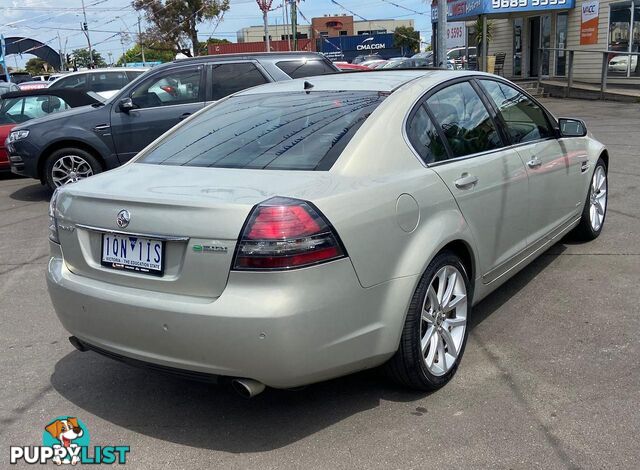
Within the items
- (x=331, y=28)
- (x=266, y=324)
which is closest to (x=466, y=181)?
(x=266, y=324)

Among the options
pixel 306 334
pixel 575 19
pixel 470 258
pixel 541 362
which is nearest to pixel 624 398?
pixel 541 362

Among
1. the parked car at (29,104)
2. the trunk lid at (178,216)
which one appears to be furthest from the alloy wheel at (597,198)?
the parked car at (29,104)

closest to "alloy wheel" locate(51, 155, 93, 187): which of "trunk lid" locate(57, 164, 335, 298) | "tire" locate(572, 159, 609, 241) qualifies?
"trunk lid" locate(57, 164, 335, 298)

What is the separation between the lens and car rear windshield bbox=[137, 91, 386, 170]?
3.29 metres

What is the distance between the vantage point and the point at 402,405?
129 inches

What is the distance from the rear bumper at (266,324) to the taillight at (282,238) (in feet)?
0.16

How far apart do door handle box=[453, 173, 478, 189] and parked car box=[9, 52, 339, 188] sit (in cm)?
559

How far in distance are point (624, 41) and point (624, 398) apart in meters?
20.3

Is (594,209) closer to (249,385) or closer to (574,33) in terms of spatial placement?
(249,385)

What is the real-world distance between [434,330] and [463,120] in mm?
1352

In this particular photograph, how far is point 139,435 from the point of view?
3131 mm

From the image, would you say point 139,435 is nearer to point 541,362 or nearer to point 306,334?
point 306,334

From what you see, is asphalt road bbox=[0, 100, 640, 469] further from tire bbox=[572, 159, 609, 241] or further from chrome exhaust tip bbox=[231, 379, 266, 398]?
tire bbox=[572, 159, 609, 241]

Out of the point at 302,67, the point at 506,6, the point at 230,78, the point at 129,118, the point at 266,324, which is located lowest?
the point at 266,324
